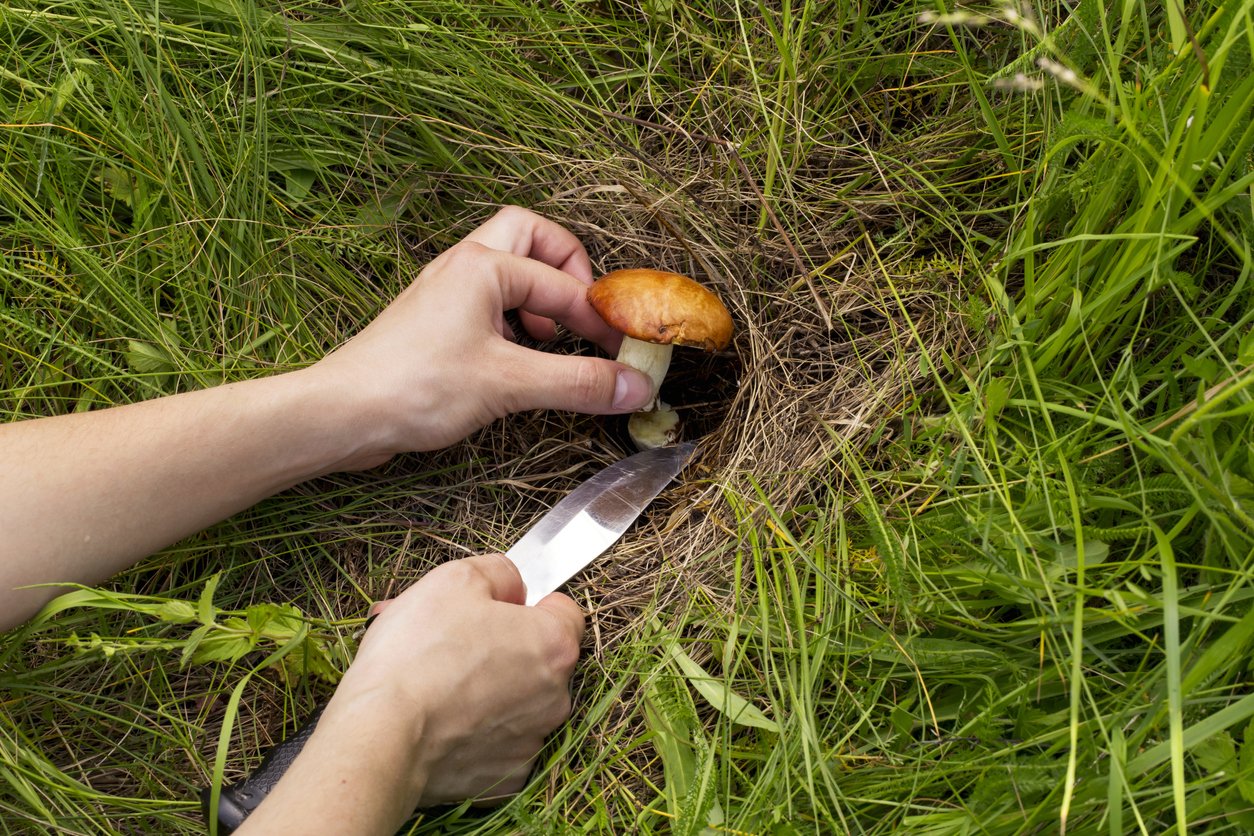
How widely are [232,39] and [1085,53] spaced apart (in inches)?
101

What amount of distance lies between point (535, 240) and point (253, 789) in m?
1.71

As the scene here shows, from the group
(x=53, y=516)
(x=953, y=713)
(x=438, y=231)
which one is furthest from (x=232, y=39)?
(x=953, y=713)

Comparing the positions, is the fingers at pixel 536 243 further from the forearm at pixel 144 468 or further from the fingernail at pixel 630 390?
the forearm at pixel 144 468

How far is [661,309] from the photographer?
5.97 feet

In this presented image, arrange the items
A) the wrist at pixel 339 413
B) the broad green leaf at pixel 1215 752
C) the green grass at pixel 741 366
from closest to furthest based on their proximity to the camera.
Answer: the broad green leaf at pixel 1215 752 < the green grass at pixel 741 366 < the wrist at pixel 339 413

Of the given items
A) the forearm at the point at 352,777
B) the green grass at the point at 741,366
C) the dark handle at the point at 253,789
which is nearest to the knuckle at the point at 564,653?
the green grass at the point at 741,366

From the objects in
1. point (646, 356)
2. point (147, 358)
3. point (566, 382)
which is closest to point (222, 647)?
point (147, 358)

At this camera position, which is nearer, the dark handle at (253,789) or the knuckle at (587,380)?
the dark handle at (253,789)

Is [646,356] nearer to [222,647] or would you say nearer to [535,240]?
[535,240]

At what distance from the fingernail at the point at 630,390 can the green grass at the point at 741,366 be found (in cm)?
30

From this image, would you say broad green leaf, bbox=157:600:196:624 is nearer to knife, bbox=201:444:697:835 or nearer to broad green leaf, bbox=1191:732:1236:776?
knife, bbox=201:444:697:835

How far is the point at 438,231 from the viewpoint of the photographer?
224cm

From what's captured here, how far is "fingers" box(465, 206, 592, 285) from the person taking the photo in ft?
7.01

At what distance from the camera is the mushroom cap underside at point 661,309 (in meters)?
1.82
